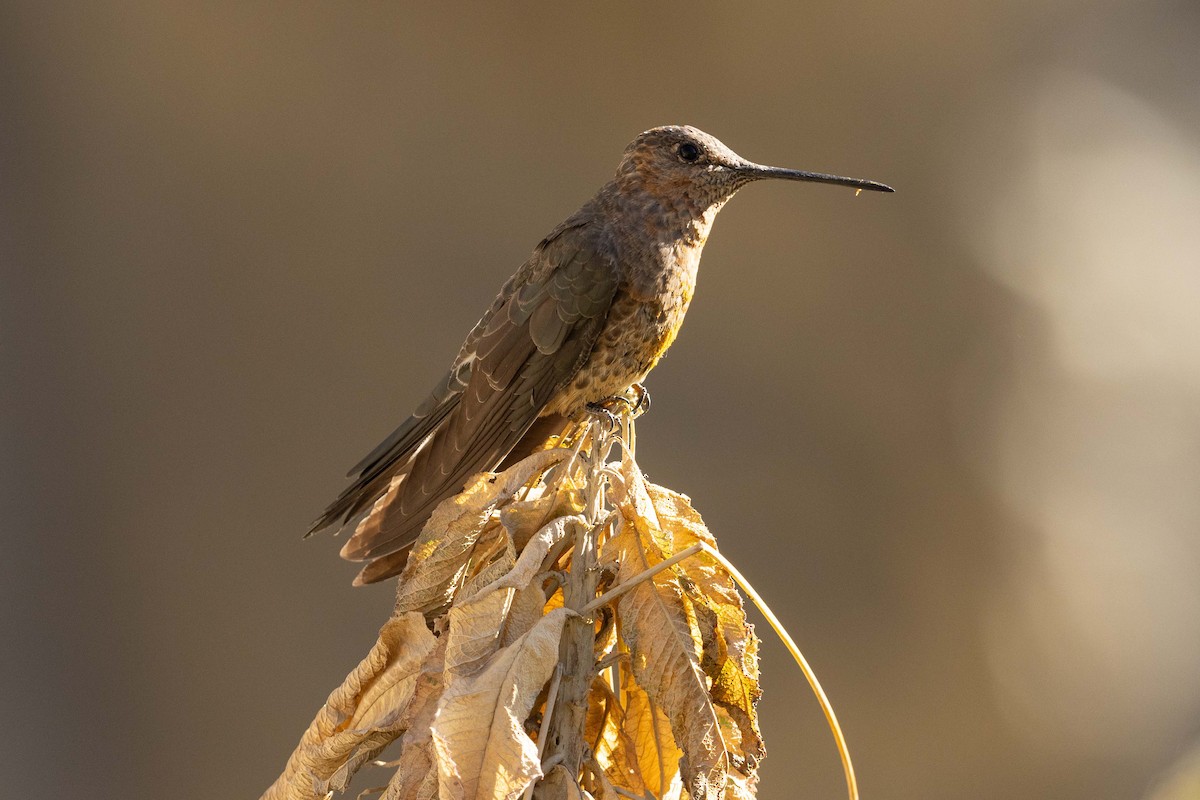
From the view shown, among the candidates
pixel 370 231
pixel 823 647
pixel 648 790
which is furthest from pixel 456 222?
pixel 648 790

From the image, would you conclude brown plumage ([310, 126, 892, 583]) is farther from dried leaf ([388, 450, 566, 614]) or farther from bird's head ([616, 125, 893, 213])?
dried leaf ([388, 450, 566, 614])

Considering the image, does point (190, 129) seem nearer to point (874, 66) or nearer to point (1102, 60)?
point (874, 66)

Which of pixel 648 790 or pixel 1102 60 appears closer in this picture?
pixel 648 790

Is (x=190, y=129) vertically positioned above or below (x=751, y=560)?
above

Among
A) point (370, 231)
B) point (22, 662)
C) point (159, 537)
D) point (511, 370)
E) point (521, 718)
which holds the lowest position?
point (22, 662)

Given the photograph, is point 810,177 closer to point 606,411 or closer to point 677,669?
point 606,411

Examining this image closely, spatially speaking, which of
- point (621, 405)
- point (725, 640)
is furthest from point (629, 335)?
point (725, 640)

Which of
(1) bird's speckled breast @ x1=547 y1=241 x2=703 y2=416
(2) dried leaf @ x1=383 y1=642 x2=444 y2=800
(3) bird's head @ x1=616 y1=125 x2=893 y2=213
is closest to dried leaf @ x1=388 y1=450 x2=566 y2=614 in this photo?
(2) dried leaf @ x1=383 y1=642 x2=444 y2=800

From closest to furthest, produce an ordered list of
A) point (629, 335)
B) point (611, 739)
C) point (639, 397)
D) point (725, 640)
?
point (725, 640) < point (611, 739) < point (629, 335) < point (639, 397)
